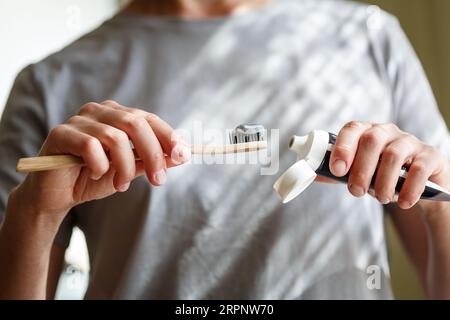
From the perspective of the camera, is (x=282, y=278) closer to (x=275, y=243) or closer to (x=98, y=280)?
(x=275, y=243)

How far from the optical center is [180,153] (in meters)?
0.28

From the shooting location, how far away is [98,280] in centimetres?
48

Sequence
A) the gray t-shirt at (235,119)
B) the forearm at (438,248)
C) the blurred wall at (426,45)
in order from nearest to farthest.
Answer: the forearm at (438,248) → the gray t-shirt at (235,119) → the blurred wall at (426,45)

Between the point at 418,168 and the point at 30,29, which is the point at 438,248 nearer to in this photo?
the point at 418,168

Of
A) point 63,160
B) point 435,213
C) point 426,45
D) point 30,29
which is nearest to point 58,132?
point 63,160

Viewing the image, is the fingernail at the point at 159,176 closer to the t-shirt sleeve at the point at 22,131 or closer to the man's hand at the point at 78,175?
the man's hand at the point at 78,175

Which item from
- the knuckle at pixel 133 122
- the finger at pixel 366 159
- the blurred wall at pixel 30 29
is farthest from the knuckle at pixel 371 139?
the blurred wall at pixel 30 29

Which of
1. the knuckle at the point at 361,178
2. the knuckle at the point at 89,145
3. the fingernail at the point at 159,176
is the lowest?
the knuckle at the point at 361,178

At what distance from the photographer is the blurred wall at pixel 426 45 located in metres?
0.96

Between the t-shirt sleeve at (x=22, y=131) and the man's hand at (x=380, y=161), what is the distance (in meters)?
0.27

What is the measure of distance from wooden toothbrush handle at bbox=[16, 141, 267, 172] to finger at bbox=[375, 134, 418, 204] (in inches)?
2.5

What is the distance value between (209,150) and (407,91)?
255 millimetres
